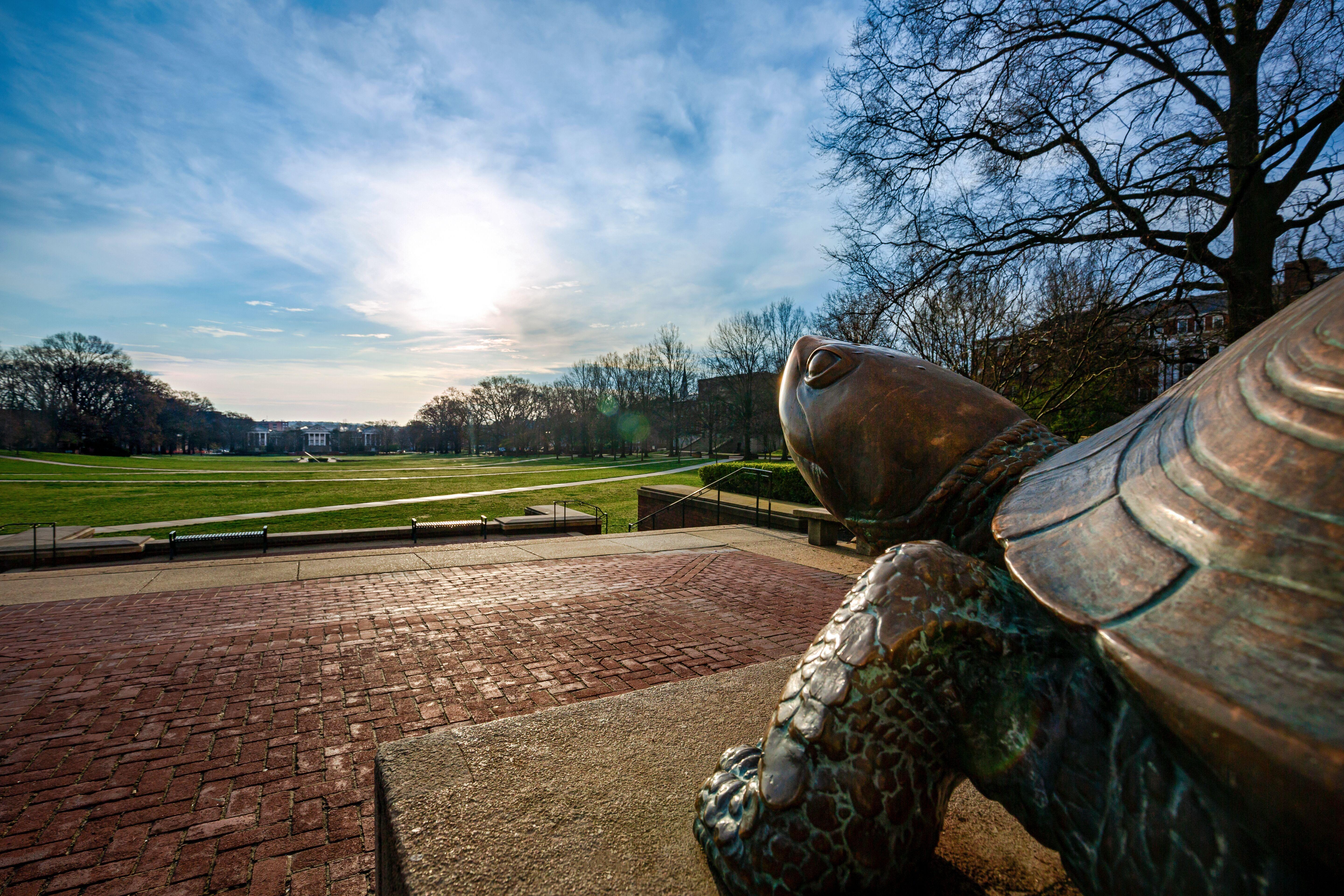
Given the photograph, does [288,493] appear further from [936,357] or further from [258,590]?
[936,357]

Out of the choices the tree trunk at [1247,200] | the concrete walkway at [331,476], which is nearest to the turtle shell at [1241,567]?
the tree trunk at [1247,200]

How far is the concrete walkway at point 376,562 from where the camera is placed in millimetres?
6832

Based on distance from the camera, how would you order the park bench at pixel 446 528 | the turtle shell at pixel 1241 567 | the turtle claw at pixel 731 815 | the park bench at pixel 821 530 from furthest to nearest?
the park bench at pixel 446 528 → the park bench at pixel 821 530 → the turtle claw at pixel 731 815 → the turtle shell at pixel 1241 567

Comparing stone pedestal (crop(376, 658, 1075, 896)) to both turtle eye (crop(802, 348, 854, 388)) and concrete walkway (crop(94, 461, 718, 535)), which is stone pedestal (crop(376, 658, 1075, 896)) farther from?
concrete walkway (crop(94, 461, 718, 535))

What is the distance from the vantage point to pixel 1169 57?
298 inches

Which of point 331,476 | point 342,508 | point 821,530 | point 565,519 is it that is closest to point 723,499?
point 565,519

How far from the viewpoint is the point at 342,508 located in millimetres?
20859

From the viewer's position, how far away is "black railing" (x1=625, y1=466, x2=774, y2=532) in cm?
1240

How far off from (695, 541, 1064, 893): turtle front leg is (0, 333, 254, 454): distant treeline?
8814 centimetres

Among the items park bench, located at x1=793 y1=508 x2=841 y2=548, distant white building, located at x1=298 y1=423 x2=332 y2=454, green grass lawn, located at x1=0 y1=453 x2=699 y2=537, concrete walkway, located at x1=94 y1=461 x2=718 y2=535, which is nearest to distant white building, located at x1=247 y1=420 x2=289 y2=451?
distant white building, located at x1=298 y1=423 x2=332 y2=454

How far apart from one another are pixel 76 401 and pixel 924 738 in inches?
3613

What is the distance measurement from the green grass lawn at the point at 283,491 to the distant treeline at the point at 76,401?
48.6 ft

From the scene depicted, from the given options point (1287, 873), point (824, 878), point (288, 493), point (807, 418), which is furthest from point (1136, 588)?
point (288, 493)

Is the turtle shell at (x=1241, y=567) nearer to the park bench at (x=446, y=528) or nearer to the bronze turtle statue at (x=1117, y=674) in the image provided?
the bronze turtle statue at (x=1117, y=674)
